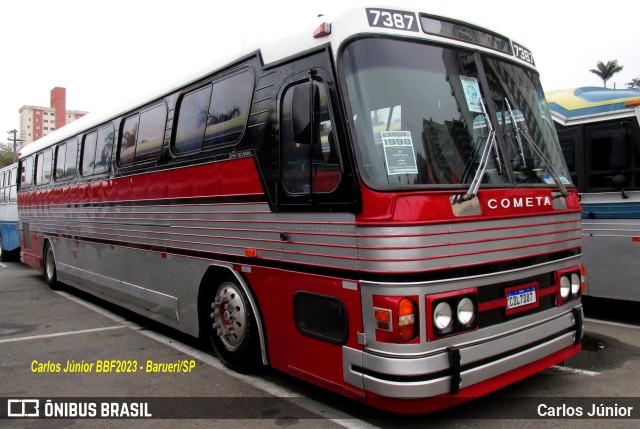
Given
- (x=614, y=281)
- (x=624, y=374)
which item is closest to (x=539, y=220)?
(x=624, y=374)

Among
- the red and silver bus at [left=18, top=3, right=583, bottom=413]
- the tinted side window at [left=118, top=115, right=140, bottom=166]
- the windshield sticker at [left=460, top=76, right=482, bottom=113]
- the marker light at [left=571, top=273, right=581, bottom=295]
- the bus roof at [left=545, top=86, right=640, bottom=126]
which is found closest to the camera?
the red and silver bus at [left=18, top=3, right=583, bottom=413]

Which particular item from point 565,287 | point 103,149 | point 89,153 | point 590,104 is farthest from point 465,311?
point 89,153

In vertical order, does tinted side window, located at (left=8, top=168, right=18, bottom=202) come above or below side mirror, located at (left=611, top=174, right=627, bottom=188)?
above

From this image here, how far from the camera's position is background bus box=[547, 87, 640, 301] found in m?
6.71

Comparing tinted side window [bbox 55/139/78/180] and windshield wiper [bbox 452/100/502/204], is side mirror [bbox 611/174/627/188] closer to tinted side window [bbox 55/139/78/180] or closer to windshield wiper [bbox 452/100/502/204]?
windshield wiper [bbox 452/100/502/204]

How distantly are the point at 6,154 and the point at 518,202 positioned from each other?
88906 mm

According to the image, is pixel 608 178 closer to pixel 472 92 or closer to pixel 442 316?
pixel 472 92

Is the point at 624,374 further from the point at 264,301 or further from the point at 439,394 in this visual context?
the point at 264,301

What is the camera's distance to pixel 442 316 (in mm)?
3617

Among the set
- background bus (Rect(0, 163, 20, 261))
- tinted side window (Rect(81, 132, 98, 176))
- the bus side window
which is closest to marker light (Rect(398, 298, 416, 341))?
the bus side window

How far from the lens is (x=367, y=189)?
364 cm

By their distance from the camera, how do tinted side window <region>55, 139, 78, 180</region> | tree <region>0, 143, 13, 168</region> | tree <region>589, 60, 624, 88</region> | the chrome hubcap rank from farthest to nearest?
1. tree <region>0, 143, 13, 168</region>
2. tree <region>589, 60, 624, 88</region>
3. tinted side window <region>55, 139, 78, 180</region>
4. the chrome hubcap

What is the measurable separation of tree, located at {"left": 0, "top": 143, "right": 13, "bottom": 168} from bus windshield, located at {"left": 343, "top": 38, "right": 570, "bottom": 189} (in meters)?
79.1

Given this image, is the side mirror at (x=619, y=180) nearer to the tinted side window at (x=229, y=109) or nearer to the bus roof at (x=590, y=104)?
the bus roof at (x=590, y=104)
